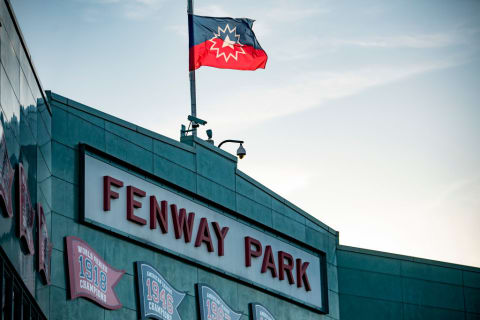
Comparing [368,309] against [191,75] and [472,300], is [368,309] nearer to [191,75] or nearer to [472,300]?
[472,300]

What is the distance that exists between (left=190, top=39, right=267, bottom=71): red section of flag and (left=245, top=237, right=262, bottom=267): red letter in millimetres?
6608

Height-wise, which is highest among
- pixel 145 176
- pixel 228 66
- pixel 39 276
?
pixel 228 66

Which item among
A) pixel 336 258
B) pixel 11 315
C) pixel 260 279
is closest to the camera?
pixel 11 315

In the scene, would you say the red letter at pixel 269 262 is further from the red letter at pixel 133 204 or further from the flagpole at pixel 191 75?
the red letter at pixel 133 204

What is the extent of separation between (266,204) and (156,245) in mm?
7331

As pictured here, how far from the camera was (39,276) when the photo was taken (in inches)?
1001

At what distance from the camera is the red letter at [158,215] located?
31.1 meters

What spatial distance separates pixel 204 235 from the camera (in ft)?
109

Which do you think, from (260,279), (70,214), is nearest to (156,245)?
(70,214)

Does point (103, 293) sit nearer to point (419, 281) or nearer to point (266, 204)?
point (266, 204)

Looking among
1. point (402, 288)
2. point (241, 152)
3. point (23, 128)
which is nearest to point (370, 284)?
point (402, 288)

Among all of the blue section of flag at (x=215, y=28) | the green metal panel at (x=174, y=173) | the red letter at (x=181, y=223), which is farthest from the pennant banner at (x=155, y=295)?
the blue section of flag at (x=215, y=28)

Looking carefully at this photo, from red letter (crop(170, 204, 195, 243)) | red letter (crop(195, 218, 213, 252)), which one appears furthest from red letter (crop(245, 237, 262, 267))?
red letter (crop(170, 204, 195, 243))

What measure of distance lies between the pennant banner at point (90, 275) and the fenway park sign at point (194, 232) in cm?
90
